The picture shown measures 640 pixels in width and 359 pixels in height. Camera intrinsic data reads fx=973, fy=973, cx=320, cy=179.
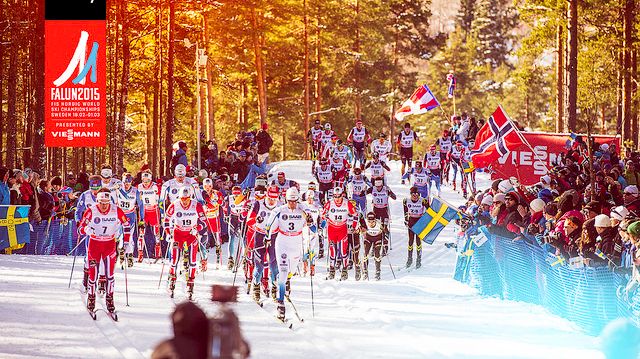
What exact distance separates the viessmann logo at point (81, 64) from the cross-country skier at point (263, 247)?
7872mm

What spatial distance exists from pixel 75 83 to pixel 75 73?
0.94 ft

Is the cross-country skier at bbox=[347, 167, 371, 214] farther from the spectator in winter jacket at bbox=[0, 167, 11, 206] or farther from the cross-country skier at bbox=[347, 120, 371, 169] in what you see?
the spectator in winter jacket at bbox=[0, 167, 11, 206]

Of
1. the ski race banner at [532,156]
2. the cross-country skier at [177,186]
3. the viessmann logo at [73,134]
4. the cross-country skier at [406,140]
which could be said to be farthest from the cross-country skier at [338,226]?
the cross-country skier at [406,140]

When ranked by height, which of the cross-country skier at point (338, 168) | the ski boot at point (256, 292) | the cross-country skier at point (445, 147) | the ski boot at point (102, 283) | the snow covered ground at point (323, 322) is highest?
the cross-country skier at point (445, 147)

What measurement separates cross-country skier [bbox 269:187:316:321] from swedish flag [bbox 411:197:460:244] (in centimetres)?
727

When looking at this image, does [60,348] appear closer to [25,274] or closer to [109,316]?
[109,316]

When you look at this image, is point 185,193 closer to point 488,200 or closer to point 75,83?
point 488,200

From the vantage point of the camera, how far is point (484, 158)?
22.6m

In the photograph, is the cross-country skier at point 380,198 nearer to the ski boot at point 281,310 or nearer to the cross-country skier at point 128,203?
the cross-country skier at point 128,203

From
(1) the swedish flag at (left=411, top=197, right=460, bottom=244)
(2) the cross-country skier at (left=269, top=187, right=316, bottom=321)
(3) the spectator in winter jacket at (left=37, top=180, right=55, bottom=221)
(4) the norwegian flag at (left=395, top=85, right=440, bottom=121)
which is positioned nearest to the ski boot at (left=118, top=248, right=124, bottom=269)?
(3) the spectator in winter jacket at (left=37, top=180, right=55, bottom=221)

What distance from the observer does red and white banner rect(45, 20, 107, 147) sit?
24.1 metres

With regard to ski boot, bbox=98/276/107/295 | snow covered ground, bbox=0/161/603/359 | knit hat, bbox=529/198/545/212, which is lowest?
snow covered ground, bbox=0/161/603/359

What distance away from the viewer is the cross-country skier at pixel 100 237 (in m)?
17.2

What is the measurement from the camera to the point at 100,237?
56.3 ft
